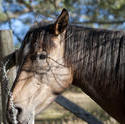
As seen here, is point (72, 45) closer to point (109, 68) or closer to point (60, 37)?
point (60, 37)

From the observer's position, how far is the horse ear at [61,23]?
236 cm

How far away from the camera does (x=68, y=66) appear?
2463mm

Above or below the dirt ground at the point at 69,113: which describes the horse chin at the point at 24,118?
above

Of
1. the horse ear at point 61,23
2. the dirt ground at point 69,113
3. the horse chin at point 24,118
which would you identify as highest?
the horse ear at point 61,23

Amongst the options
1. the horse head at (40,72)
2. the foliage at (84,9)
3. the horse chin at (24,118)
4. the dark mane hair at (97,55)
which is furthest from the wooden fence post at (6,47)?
the foliage at (84,9)

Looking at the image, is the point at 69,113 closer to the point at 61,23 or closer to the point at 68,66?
the point at 68,66

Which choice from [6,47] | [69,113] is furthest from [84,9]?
[6,47]

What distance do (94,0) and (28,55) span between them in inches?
223

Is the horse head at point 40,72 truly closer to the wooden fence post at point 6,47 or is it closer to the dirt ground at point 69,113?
the wooden fence post at point 6,47

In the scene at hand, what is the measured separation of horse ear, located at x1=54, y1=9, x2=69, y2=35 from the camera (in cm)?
236

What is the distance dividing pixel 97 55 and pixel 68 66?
0.30 metres

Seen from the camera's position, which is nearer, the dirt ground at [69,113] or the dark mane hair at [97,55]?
the dark mane hair at [97,55]

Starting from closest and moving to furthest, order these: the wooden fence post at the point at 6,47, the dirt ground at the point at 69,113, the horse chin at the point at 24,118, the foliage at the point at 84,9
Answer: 1. the horse chin at the point at 24,118
2. the wooden fence post at the point at 6,47
3. the foliage at the point at 84,9
4. the dirt ground at the point at 69,113

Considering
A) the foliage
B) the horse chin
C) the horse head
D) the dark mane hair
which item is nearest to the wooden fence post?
the horse head
